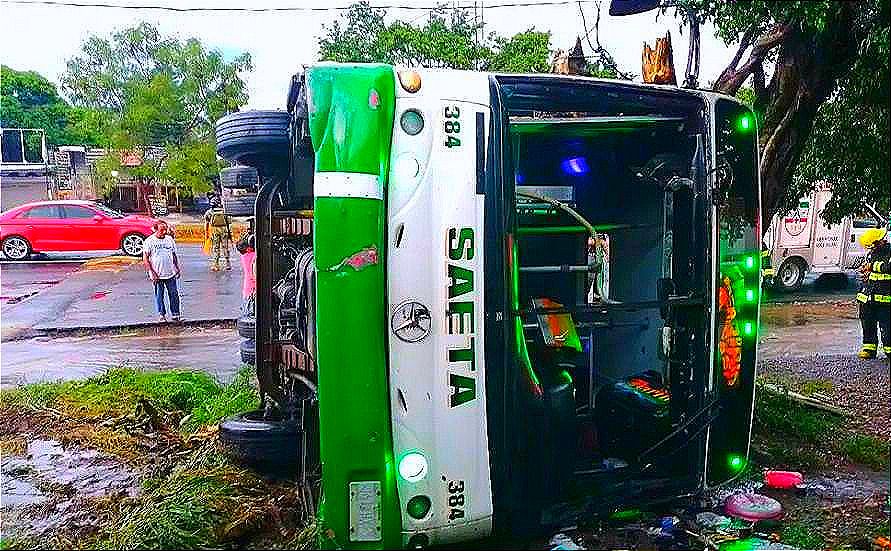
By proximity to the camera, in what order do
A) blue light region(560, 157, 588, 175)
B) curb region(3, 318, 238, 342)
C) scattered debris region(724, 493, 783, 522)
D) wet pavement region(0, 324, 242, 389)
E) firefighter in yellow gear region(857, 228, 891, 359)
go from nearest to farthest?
1. scattered debris region(724, 493, 783, 522)
2. blue light region(560, 157, 588, 175)
3. wet pavement region(0, 324, 242, 389)
4. firefighter in yellow gear region(857, 228, 891, 359)
5. curb region(3, 318, 238, 342)

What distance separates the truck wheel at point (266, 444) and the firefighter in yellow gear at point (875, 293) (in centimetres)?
610

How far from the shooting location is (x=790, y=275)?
1401 cm

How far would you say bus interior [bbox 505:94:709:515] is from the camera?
2.96 m

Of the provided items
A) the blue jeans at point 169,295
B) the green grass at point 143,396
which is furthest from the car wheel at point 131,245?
the green grass at point 143,396

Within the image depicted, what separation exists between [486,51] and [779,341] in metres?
10.9

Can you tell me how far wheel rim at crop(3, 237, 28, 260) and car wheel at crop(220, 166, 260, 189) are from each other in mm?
14906

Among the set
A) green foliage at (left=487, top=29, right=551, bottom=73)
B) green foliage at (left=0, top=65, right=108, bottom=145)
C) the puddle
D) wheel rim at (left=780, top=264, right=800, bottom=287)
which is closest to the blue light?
the puddle

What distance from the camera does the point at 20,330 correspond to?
30.7 feet

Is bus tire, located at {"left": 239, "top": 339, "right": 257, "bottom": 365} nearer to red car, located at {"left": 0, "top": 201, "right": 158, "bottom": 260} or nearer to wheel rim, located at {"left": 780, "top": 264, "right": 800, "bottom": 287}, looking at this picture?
wheel rim, located at {"left": 780, "top": 264, "right": 800, "bottom": 287}

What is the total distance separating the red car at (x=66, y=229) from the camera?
16.8 meters

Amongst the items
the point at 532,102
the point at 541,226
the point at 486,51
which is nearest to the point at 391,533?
the point at 532,102

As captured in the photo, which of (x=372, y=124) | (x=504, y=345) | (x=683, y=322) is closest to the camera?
(x=372, y=124)

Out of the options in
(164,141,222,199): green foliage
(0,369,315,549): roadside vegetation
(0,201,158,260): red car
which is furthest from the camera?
(164,141,222,199): green foliage

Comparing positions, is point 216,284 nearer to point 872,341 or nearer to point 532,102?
point 872,341
